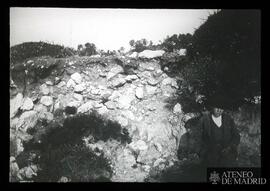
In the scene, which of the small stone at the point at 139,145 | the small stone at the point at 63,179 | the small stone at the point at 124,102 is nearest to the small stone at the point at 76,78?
the small stone at the point at 124,102

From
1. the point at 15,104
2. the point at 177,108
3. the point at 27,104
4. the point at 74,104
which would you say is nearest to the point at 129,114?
the point at 177,108

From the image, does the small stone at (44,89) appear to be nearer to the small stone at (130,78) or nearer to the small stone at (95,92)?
the small stone at (95,92)

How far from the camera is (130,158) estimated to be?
474cm

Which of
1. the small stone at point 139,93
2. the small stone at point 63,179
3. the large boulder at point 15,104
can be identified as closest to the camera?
the small stone at point 63,179

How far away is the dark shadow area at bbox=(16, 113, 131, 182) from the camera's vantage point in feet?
15.4

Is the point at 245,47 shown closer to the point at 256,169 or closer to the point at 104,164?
the point at 256,169

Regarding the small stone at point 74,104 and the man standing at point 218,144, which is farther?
the small stone at point 74,104

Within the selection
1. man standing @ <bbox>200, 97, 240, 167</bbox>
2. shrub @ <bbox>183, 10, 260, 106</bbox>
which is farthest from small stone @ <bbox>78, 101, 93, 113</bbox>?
man standing @ <bbox>200, 97, 240, 167</bbox>

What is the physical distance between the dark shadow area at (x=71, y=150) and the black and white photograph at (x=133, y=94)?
1 centimetres

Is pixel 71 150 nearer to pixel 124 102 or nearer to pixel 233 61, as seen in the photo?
pixel 124 102

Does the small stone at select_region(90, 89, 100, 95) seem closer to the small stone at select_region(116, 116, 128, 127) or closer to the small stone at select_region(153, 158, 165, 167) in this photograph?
the small stone at select_region(116, 116, 128, 127)

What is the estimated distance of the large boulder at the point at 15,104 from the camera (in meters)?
4.78

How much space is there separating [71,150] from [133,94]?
1.18m

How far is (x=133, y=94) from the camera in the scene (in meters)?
4.90
